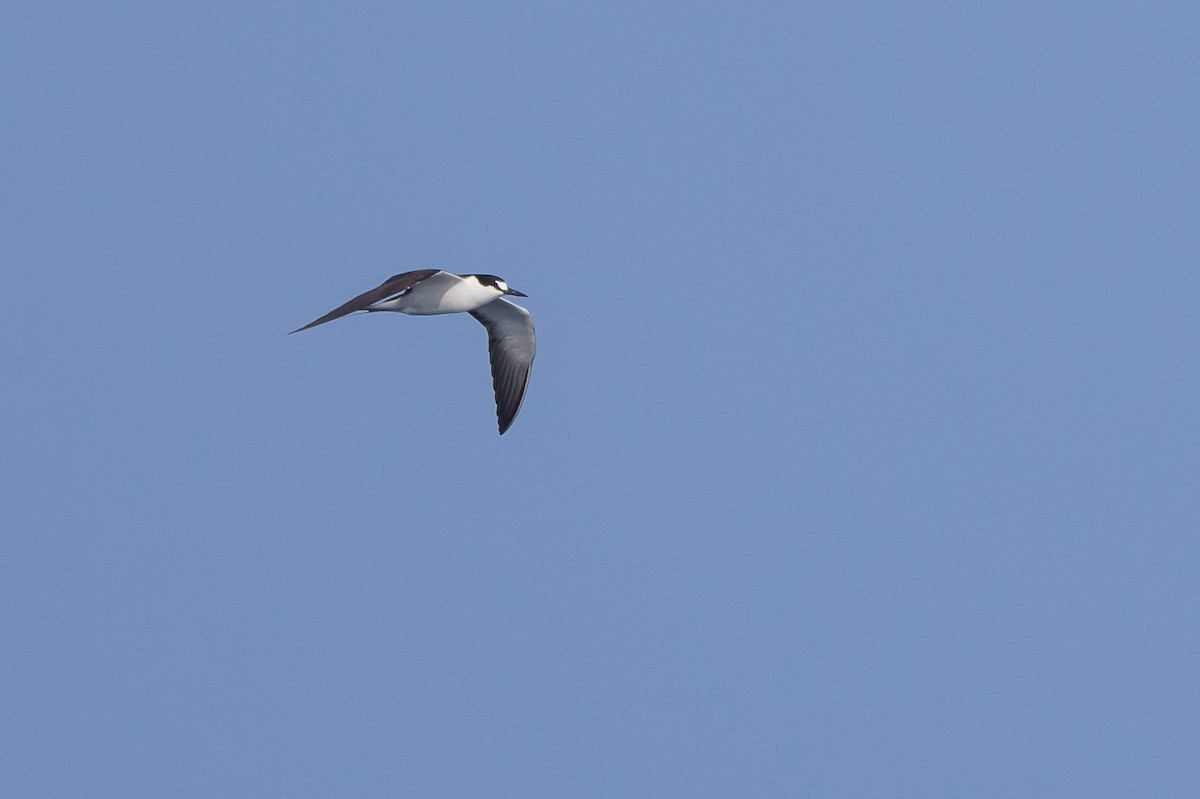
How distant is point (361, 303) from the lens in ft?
88.9

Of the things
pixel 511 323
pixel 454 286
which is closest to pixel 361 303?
pixel 454 286

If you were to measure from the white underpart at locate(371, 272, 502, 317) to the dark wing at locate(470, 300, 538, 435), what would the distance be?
2614mm

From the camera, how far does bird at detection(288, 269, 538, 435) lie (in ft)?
92.8

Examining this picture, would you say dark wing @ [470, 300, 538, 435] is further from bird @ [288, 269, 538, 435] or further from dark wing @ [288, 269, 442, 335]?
dark wing @ [288, 269, 442, 335]

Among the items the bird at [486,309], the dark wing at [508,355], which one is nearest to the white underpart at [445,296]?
the bird at [486,309]

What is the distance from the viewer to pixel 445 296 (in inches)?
1214

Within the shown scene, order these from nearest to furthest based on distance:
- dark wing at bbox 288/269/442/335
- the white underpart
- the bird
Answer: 1. dark wing at bbox 288/269/442/335
2. the bird
3. the white underpart

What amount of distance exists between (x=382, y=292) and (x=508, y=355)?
6761 mm

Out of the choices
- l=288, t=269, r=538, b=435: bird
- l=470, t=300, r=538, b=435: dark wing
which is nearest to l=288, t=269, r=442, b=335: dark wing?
l=288, t=269, r=538, b=435: bird

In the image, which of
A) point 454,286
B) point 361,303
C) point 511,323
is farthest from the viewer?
point 511,323

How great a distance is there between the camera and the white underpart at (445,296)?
1193 inches

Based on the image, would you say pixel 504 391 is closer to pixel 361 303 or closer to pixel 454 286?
pixel 454 286

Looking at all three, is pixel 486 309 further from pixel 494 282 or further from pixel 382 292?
pixel 382 292

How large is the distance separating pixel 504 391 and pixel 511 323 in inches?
65.3
